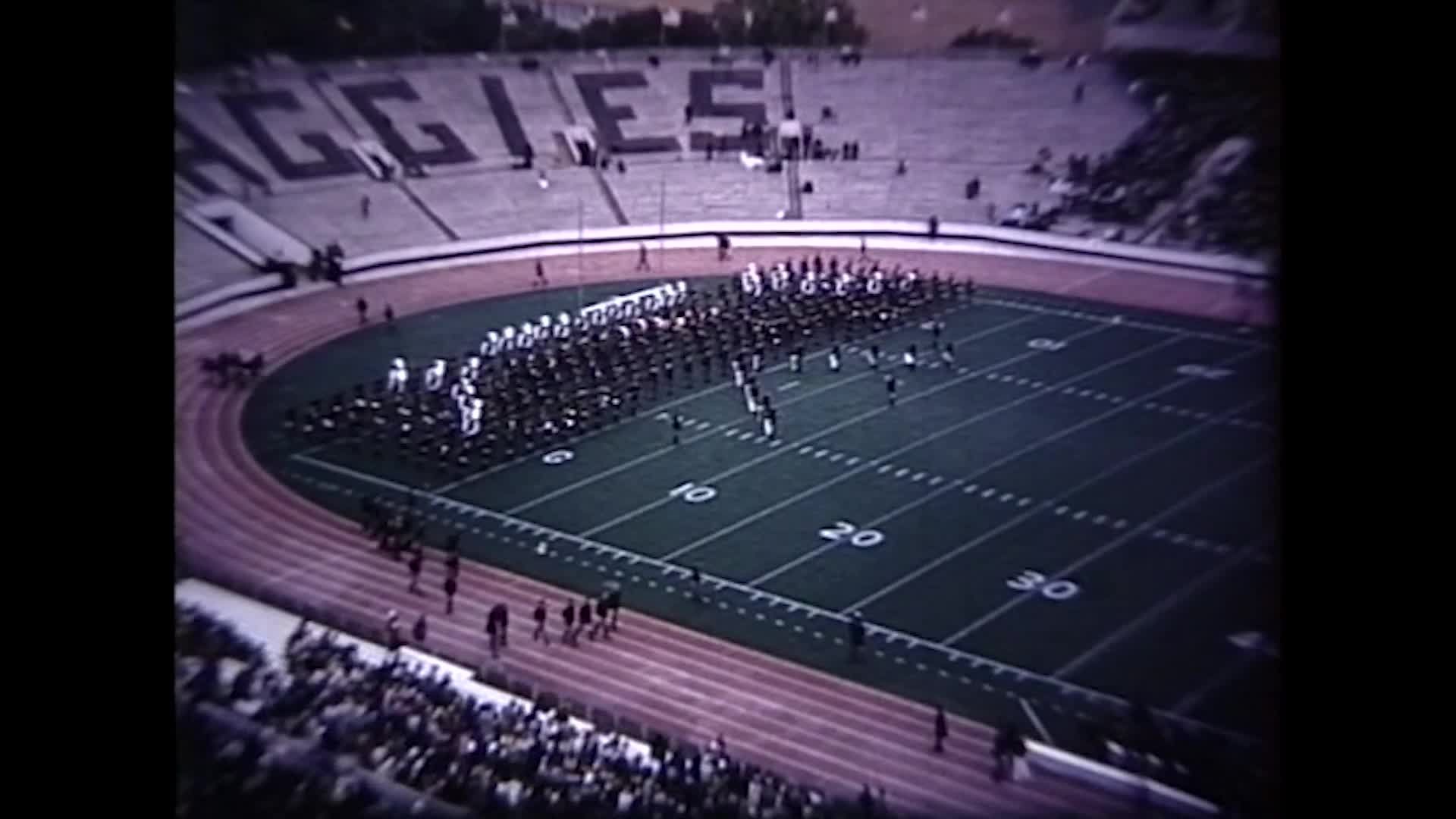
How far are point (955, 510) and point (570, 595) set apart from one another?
2.91 ft

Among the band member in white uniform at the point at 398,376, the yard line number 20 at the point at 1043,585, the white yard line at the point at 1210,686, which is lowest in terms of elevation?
the white yard line at the point at 1210,686

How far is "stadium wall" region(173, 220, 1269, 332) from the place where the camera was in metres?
4.80

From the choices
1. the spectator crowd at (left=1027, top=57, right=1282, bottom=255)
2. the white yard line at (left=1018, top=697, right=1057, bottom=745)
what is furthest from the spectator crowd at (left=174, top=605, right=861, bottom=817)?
the spectator crowd at (left=1027, top=57, right=1282, bottom=255)

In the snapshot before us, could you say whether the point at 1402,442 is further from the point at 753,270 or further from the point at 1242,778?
the point at 753,270

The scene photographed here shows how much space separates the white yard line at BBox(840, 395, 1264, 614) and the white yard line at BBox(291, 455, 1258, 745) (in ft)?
0.28

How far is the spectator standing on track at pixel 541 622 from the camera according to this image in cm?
448

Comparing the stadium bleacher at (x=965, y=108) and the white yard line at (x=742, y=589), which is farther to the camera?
the stadium bleacher at (x=965, y=108)

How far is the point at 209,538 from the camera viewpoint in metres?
4.65

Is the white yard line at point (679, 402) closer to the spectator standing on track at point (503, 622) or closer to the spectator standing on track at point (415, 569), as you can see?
the spectator standing on track at point (415, 569)

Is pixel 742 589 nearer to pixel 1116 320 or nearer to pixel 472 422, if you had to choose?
pixel 472 422

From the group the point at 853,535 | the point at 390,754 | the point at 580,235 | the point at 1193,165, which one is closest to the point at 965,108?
the point at 1193,165

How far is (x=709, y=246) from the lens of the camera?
5039 mm

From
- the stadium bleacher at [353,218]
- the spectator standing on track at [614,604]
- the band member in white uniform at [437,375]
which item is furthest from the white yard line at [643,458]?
the stadium bleacher at [353,218]

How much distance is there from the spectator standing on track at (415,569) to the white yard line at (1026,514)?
958mm
